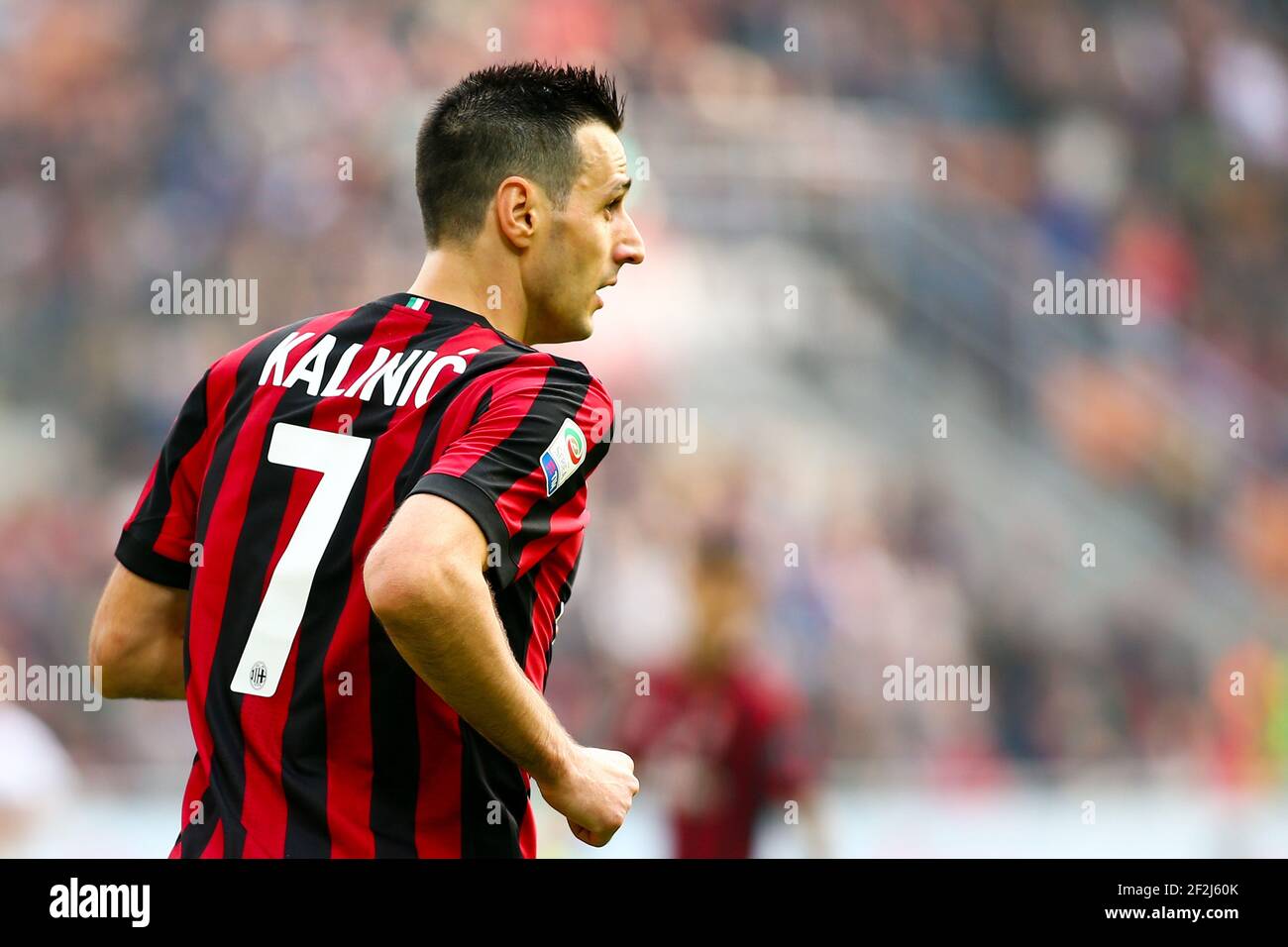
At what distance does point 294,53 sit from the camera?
10633mm

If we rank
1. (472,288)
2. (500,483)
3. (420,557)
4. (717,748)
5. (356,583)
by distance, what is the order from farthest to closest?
1. (717,748)
2. (472,288)
3. (356,583)
4. (500,483)
5. (420,557)

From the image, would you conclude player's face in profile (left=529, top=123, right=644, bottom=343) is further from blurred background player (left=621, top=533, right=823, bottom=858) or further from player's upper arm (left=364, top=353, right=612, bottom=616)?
blurred background player (left=621, top=533, right=823, bottom=858)

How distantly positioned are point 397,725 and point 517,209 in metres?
0.79

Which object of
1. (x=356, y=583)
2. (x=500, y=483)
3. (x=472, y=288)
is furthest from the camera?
(x=472, y=288)

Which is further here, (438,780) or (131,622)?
(131,622)

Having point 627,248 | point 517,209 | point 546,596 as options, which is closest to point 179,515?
point 546,596

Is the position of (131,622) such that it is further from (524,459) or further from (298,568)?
(524,459)

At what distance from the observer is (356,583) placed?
6.75ft

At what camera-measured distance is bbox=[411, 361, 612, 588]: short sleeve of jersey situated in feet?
6.36

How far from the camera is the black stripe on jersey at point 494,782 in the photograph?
209 cm

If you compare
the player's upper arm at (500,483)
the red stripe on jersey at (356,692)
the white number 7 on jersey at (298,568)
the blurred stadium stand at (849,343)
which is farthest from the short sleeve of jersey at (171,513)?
the blurred stadium stand at (849,343)

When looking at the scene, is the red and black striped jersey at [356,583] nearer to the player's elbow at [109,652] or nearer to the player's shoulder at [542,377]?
the player's shoulder at [542,377]

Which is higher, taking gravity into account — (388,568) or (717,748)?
A: (388,568)

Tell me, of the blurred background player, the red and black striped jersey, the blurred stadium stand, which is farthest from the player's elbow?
the blurred stadium stand
